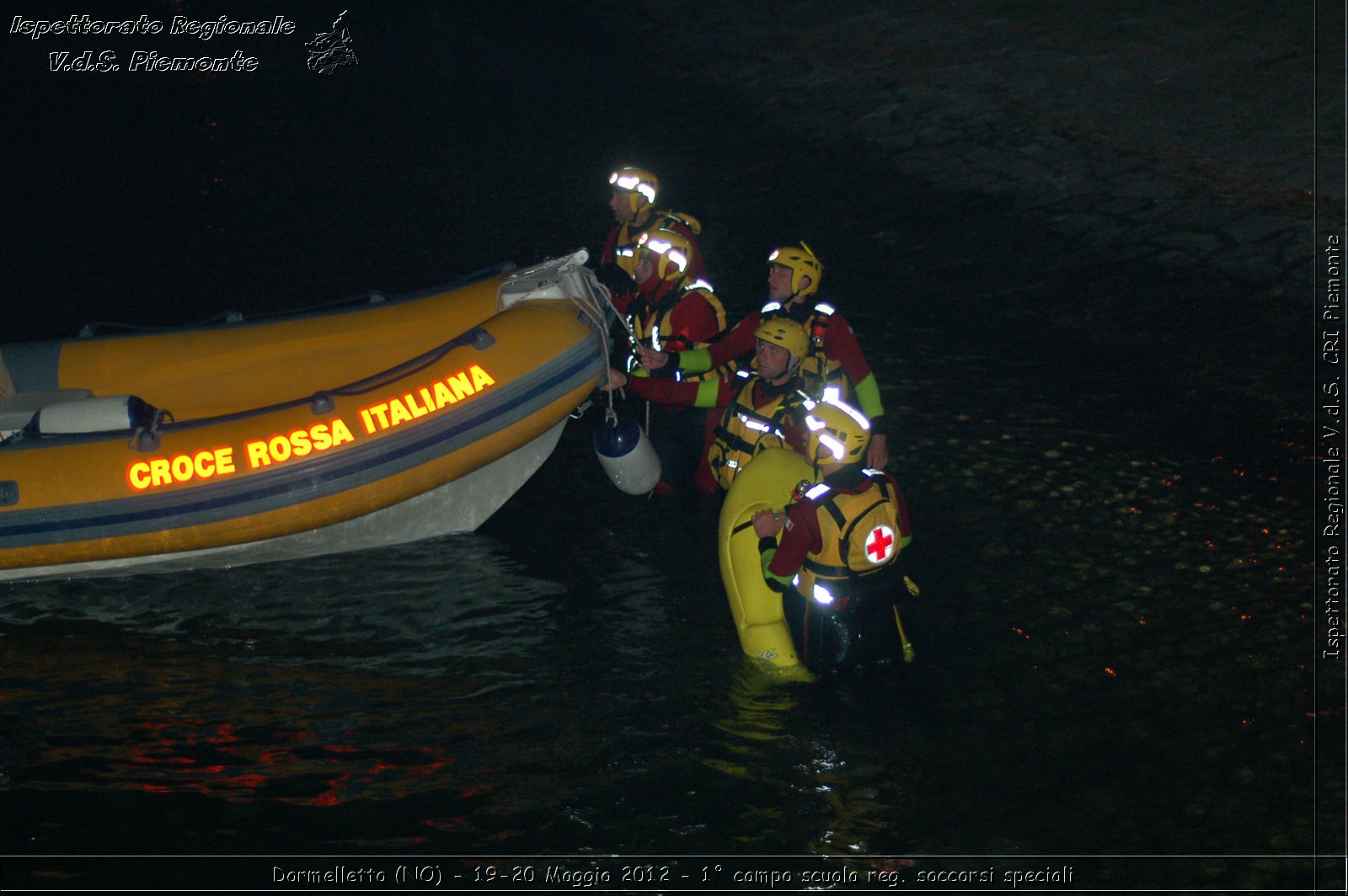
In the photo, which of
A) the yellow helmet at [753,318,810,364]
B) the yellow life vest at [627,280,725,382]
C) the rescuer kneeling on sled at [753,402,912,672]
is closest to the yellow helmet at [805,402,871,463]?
the rescuer kneeling on sled at [753,402,912,672]

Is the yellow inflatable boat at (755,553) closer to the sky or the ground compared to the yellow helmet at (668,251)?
closer to the ground

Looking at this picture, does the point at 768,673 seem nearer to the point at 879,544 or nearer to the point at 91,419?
the point at 879,544

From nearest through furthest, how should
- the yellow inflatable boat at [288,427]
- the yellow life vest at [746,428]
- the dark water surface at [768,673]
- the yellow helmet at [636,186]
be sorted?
1. the dark water surface at [768,673]
2. the yellow inflatable boat at [288,427]
3. the yellow life vest at [746,428]
4. the yellow helmet at [636,186]

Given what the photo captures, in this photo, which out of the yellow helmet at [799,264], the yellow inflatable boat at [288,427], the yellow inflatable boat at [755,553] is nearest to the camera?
the yellow inflatable boat at [755,553]

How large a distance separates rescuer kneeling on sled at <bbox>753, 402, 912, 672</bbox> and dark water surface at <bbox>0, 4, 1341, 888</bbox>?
32 centimetres

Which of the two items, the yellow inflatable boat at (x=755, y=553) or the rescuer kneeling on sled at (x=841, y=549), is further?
the yellow inflatable boat at (x=755, y=553)

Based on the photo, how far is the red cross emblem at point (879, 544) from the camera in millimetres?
4125

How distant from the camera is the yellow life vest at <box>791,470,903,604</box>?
4.12 meters

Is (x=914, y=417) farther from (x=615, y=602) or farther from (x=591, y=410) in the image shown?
(x=615, y=602)

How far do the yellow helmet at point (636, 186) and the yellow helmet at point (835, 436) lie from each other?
2.40 meters

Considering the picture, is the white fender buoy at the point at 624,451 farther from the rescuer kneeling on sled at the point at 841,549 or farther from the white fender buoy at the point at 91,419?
the white fender buoy at the point at 91,419

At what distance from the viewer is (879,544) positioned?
4145mm

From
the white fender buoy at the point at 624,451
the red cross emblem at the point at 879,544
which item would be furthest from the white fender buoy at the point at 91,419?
the red cross emblem at the point at 879,544

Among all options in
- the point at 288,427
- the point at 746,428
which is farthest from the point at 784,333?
the point at 288,427
